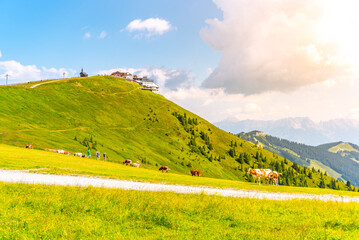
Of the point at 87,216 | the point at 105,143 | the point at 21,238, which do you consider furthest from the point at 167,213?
the point at 105,143

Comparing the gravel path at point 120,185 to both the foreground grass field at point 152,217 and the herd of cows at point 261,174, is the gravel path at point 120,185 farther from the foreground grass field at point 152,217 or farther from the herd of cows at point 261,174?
the herd of cows at point 261,174

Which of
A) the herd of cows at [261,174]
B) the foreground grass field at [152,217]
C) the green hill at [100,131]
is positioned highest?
the green hill at [100,131]

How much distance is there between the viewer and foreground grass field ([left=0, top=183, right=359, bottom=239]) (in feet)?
40.0

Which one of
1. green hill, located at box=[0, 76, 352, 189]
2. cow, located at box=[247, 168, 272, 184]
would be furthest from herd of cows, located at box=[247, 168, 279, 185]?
green hill, located at box=[0, 76, 352, 189]

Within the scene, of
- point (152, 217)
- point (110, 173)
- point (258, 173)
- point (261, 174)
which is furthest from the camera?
point (261, 174)

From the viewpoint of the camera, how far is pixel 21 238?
1099 centimetres

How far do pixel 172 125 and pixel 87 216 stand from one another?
184m

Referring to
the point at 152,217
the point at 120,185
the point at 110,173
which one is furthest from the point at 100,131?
the point at 152,217

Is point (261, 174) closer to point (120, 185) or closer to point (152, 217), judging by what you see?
point (120, 185)

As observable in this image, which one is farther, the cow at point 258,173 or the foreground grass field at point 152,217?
the cow at point 258,173

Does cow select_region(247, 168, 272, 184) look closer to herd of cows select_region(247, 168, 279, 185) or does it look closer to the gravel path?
herd of cows select_region(247, 168, 279, 185)

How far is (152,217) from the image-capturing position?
48.0 feet

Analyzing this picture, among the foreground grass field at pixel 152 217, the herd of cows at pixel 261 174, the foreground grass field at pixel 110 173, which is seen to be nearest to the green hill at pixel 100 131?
the foreground grass field at pixel 110 173

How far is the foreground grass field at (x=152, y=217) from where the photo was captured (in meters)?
12.2
